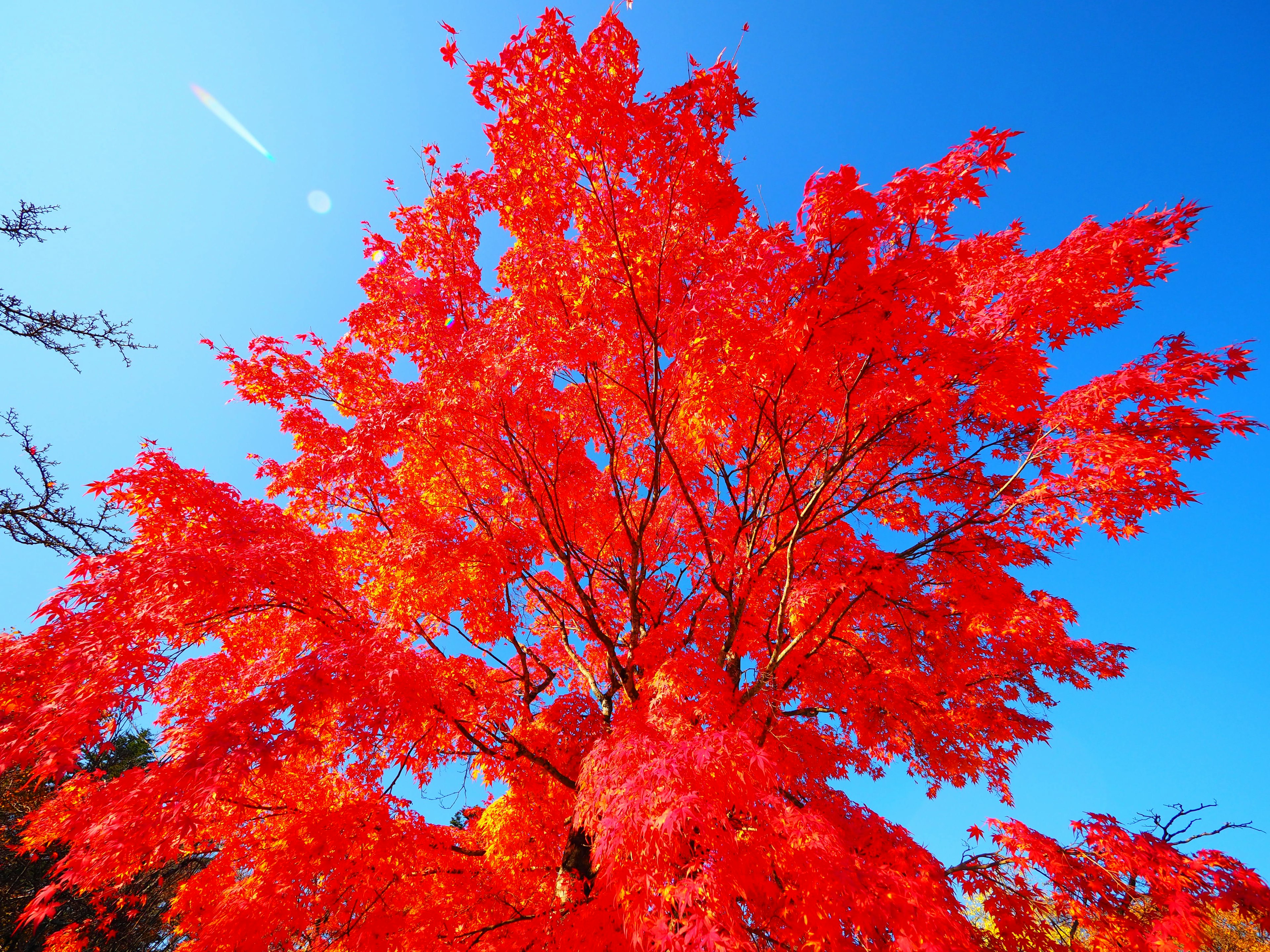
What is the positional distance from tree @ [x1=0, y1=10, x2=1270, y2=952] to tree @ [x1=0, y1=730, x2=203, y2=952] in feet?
32.2

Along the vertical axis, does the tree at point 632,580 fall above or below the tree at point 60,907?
above

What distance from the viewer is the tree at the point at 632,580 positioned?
3725 millimetres

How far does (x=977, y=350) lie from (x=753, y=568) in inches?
124

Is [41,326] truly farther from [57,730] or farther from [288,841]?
[288,841]

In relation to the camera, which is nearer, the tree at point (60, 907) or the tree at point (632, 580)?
the tree at point (632, 580)

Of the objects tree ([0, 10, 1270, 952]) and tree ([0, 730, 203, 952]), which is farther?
tree ([0, 730, 203, 952])

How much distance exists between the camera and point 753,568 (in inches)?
236

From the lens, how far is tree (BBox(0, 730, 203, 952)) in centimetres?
1214

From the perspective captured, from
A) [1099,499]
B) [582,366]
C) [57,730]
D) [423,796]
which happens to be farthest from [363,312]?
[1099,499]

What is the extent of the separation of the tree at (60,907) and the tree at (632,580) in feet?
32.2

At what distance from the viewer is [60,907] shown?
11625mm

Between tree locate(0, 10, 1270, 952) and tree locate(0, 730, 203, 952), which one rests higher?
tree locate(0, 10, 1270, 952)

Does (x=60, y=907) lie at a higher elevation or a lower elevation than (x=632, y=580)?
lower

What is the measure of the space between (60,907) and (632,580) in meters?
16.5
